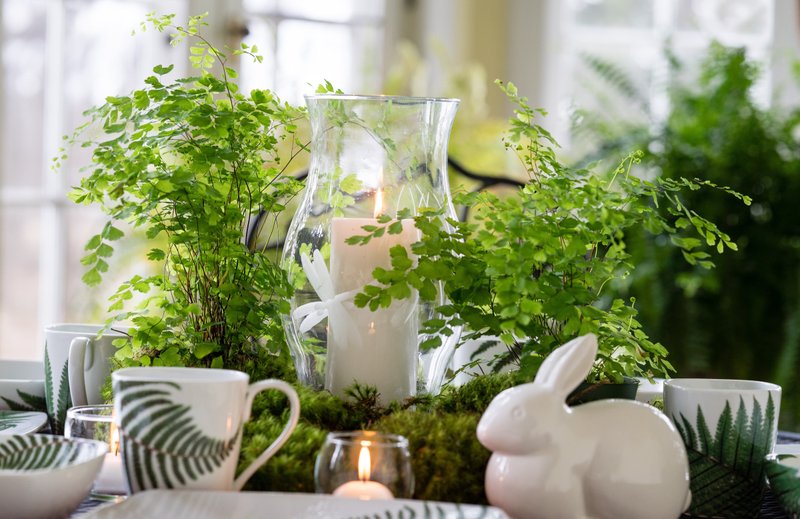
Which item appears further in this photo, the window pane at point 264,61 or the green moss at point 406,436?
the window pane at point 264,61

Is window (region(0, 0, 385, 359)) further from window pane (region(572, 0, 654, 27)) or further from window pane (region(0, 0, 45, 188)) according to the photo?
window pane (region(572, 0, 654, 27))

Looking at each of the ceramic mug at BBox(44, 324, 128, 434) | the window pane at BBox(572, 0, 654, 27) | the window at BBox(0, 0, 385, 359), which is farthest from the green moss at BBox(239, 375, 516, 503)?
the window pane at BBox(572, 0, 654, 27)

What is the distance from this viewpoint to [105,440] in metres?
0.76

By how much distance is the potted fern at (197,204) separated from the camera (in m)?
0.80

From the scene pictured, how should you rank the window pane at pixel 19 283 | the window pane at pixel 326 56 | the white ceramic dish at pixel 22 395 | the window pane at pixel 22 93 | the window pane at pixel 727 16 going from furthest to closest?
the window pane at pixel 727 16
the window pane at pixel 326 56
the window pane at pixel 19 283
the window pane at pixel 22 93
the white ceramic dish at pixel 22 395

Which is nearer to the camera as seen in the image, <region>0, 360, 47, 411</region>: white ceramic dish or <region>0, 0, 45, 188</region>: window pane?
<region>0, 360, 47, 411</region>: white ceramic dish

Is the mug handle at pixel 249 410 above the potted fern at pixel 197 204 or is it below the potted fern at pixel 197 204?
below

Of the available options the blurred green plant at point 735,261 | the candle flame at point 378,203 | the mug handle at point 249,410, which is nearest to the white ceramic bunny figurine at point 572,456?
the mug handle at point 249,410

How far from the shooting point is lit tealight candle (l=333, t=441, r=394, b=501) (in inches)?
24.5

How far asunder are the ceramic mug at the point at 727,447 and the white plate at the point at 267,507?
0.22 meters

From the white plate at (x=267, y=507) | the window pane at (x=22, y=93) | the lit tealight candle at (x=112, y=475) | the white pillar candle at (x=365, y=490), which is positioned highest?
the window pane at (x=22, y=93)

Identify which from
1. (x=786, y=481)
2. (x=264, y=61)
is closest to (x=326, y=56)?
(x=264, y=61)

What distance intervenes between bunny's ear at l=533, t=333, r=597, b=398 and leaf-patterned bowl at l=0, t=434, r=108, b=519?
0.31 meters

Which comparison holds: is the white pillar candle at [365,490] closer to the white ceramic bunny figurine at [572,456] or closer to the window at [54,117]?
the white ceramic bunny figurine at [572,456]
